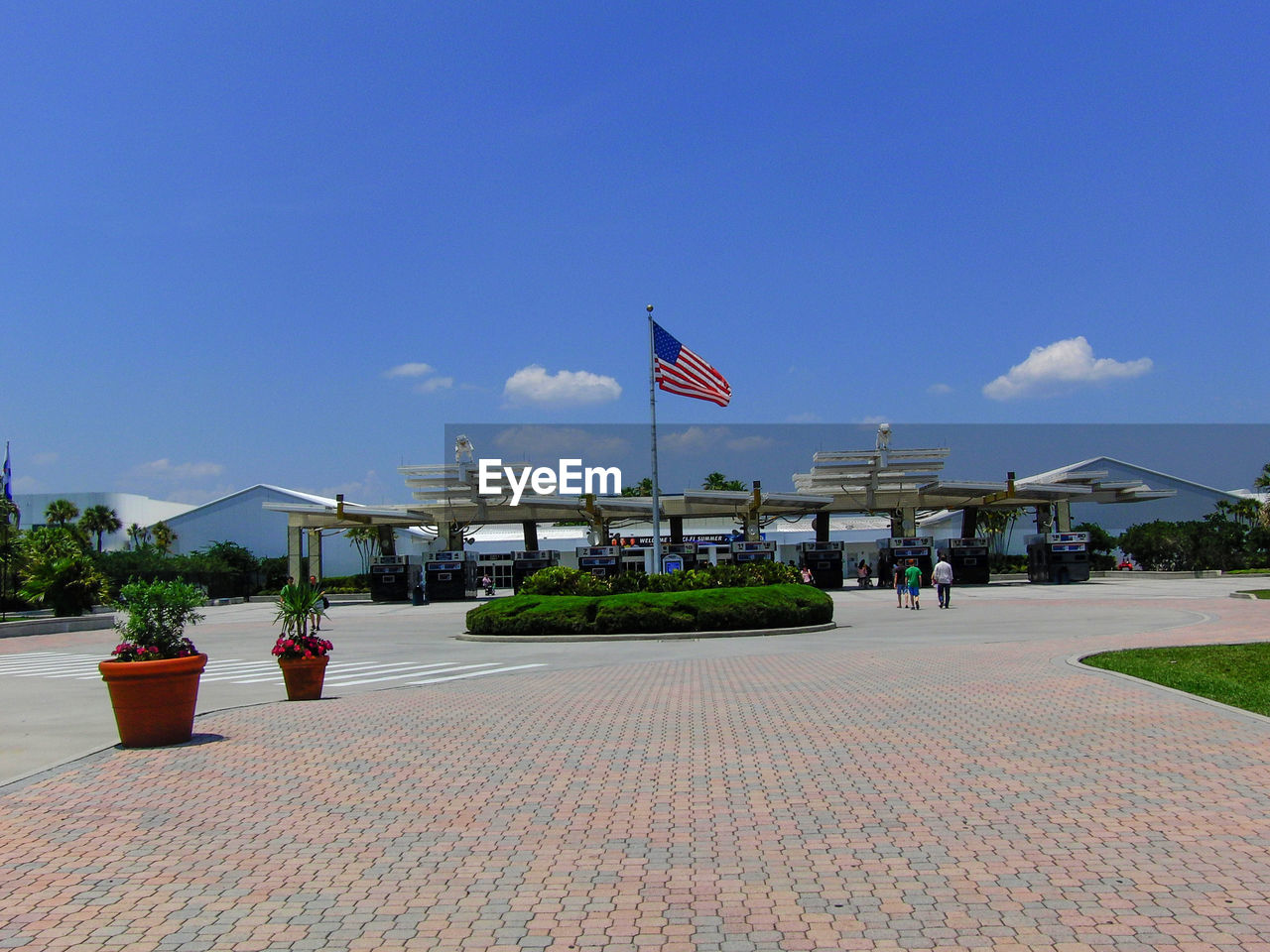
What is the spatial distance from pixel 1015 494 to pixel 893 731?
2145 inches

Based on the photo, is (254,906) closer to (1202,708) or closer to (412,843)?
(412,843)

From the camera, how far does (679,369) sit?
102 feet

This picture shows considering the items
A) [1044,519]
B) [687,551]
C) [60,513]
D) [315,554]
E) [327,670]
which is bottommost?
[327,670]

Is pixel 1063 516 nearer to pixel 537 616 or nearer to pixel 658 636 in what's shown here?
pixel 658 636

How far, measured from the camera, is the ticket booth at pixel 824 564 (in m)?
55.2

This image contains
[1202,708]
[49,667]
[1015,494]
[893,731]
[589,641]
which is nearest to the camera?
[893,731]

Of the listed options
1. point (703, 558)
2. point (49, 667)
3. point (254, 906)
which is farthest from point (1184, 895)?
point (703, 558)

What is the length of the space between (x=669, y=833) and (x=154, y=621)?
5.92 meters

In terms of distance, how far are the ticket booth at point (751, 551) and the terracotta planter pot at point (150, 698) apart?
43.9 metres

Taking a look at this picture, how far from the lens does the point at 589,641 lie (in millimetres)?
23094

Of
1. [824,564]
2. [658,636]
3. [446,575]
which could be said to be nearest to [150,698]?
[658,636]

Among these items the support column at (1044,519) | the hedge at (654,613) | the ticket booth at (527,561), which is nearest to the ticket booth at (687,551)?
A: the ticket booth at (527,561)

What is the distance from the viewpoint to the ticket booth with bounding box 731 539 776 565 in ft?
173

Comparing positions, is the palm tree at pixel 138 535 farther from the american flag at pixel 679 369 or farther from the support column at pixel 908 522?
the american flag at pixel 679 369
